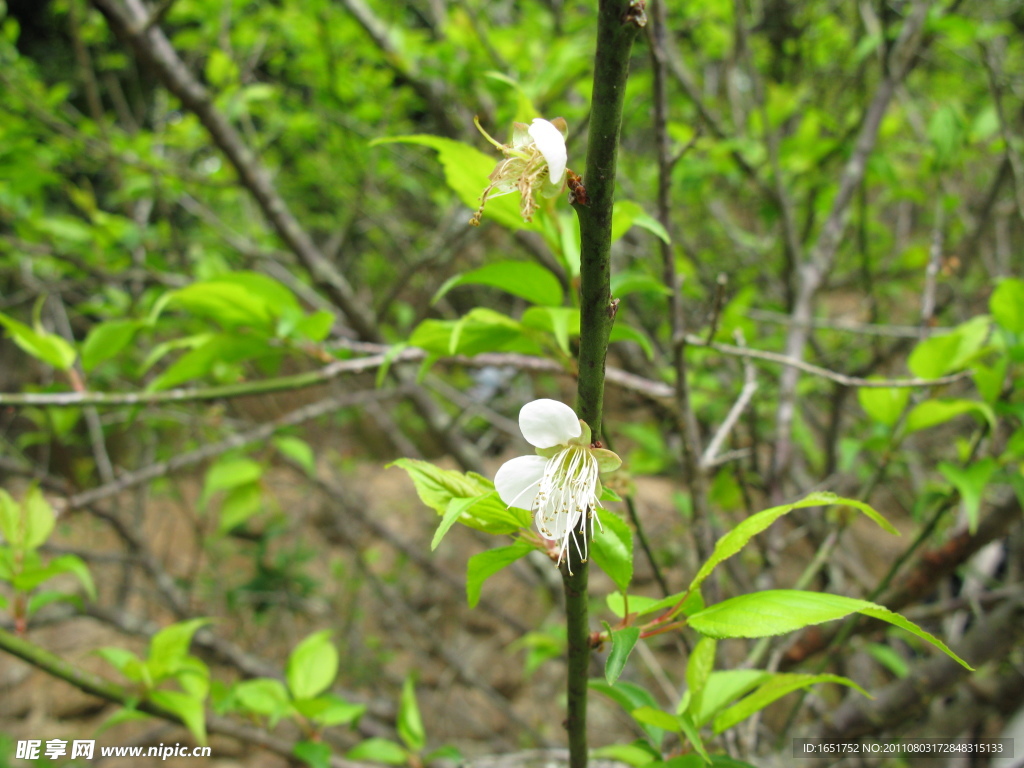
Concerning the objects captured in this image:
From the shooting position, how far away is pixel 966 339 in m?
0.89

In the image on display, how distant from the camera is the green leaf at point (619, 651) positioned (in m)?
0.40

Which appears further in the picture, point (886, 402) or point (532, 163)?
point (886, 402)

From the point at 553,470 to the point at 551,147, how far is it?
233mm

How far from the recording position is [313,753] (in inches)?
38.7

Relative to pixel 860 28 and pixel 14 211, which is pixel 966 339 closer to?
pixel 860 28

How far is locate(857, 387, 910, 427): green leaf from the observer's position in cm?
93

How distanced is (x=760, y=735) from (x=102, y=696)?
1298mm

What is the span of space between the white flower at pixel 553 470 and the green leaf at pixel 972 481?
2.00 feet

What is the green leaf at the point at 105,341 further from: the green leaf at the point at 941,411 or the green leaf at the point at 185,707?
the green leaf at the point at 941,411

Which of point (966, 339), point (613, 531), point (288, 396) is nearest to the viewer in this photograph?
point (613, 531)

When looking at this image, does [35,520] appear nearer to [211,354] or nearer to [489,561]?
[211,354]

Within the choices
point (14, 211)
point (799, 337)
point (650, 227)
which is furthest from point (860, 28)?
point (14, 211)

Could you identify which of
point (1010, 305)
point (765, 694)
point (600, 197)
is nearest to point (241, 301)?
point (600, 197)

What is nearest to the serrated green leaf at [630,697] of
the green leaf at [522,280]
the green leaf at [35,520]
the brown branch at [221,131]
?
the green leaf at [522,280]
